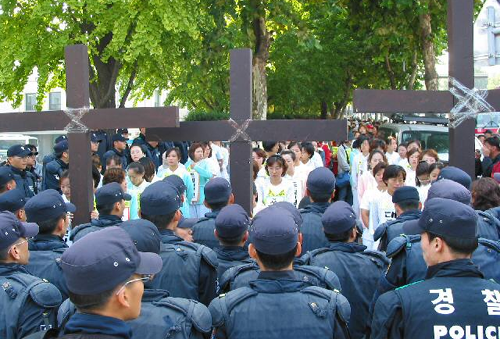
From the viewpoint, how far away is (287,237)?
3229 millimetres

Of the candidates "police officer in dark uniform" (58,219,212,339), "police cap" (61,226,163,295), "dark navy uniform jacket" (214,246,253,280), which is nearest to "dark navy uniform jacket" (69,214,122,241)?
"dark navy uniform jacket" (214,246,253,280)

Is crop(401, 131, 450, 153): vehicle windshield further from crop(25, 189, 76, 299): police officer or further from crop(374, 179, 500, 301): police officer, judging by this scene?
crop(25, 189, 76, 299): police officer

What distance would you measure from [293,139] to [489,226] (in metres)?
1.66

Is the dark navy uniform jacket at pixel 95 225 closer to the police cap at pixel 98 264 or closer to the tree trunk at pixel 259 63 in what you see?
the police cap at pixel 98 264

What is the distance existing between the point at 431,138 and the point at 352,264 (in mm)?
12133

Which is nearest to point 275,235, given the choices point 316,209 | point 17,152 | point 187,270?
point 187,270

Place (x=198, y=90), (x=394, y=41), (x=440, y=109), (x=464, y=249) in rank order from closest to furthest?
1. (x=464, y=249)
2. (x=440, y=109)
3. (x=394, y=41)
4. (x=198, y=90)

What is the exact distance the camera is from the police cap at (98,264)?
2.29m

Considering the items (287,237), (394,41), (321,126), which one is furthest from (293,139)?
(394,41)

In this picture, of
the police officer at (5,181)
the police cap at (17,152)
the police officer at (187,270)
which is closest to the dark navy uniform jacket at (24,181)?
the police cap at (17,152)

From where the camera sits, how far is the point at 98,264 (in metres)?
2.29

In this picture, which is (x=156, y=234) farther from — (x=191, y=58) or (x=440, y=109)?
(x=191, y=58)

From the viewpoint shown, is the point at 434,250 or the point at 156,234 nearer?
the point at 434,250

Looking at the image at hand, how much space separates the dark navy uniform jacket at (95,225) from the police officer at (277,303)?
7.12 feet
